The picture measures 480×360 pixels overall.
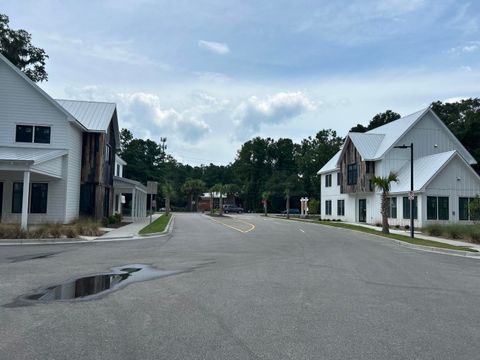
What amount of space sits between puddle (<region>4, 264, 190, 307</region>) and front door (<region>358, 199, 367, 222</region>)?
113ft

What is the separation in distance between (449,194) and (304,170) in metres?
50.6

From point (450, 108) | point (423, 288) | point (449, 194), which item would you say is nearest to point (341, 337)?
point (423, 288)

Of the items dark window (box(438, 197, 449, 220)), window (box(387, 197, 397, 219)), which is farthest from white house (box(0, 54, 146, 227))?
dark window (box(438, 197, 449, 220))

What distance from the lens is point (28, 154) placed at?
81.8 ft

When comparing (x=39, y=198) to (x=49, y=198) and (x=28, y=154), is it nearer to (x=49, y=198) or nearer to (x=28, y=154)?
(x=49, y=198)

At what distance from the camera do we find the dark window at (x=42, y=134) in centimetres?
2762

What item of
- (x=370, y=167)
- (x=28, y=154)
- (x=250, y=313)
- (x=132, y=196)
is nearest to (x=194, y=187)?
(x=132, y=196)

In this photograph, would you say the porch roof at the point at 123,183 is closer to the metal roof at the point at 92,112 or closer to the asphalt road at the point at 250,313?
the metal roof at the point at 92,112

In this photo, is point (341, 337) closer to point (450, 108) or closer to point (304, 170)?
point (450, 108)

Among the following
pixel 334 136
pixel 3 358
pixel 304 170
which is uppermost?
pixel 334 136

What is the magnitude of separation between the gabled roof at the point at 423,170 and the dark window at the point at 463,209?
7.87ft

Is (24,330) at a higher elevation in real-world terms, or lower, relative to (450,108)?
lower

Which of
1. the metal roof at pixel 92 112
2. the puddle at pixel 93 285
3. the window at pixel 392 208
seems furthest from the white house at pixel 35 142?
the window at pixel 392 208

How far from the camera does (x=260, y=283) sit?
10.3 metres
